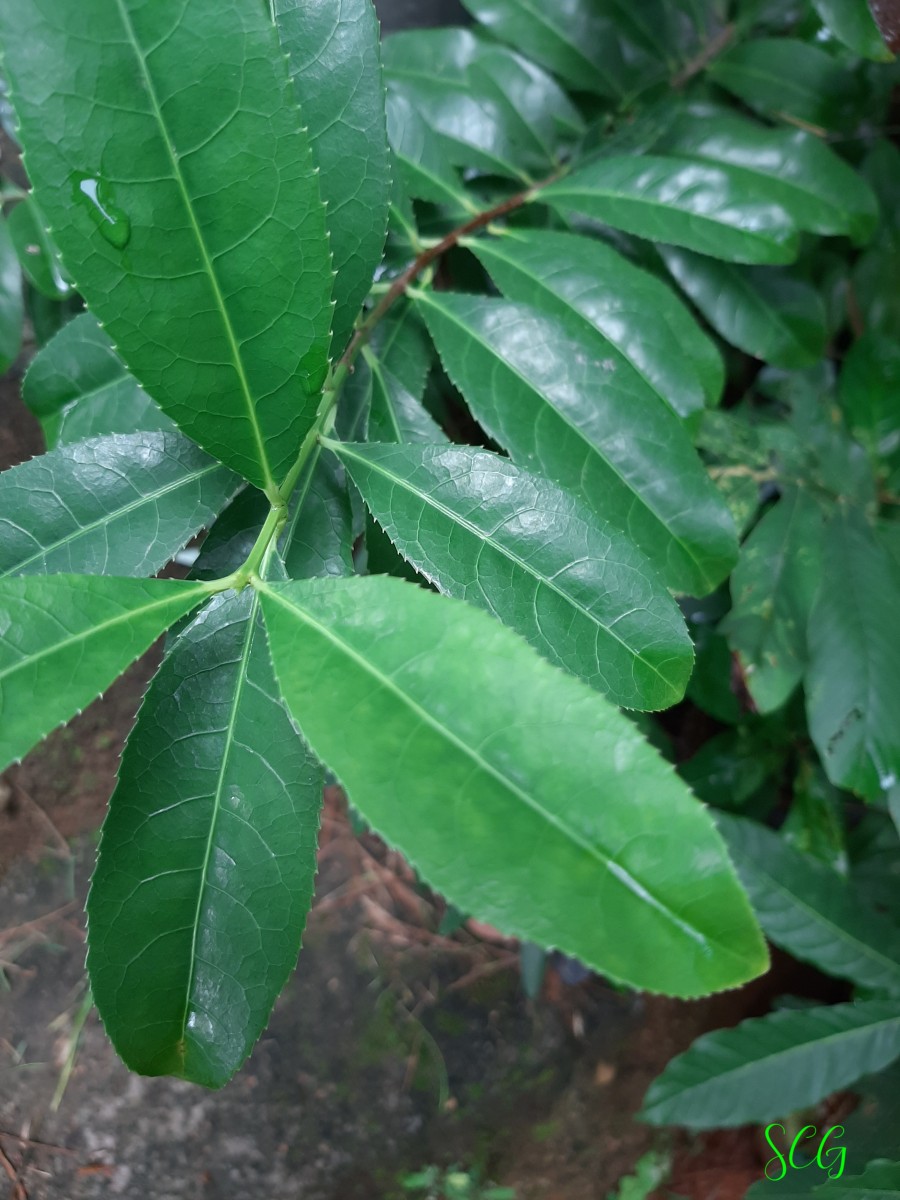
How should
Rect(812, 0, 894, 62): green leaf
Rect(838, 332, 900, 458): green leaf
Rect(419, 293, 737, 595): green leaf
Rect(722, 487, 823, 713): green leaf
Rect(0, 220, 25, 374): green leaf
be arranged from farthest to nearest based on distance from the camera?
1. Rect(838, 332, 900, 458): green leaf
2. Rect(722, 487, 823, 713): green leaf
3. Rect(0, 220, 25, 374): green leaf
4. Rect(812, 0, 894, 62): green leaf
5. Rect(419, 293, 737, 595): green leaf

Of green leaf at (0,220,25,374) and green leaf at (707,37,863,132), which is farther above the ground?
green leaf at (707,37,863,132)

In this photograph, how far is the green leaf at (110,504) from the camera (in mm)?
571

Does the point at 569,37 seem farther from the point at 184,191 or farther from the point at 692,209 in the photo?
the point at 184,191

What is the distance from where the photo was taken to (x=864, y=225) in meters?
1.08

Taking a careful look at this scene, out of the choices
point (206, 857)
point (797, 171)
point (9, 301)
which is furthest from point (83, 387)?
point (797, 171)

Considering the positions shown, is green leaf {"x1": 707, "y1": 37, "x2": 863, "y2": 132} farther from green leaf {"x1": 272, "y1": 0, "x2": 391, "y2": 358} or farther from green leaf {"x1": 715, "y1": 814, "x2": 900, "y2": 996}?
green leaf {"x1": 715, "y1": 814, "x2": 900, "y2": 996}

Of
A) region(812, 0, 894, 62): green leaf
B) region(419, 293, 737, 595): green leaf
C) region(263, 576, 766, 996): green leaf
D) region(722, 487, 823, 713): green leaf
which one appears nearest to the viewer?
region(263, 576, 766, 996): green leaf

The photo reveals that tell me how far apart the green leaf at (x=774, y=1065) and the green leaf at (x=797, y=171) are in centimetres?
141

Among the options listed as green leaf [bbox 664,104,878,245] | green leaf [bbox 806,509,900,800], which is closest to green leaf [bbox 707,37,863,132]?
green leaf [bbox 664,104,878,245]

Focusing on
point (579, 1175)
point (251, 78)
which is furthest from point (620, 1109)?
point (251, 78)

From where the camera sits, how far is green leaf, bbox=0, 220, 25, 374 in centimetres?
113

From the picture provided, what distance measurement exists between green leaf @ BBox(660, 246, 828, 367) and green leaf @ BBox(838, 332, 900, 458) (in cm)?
22

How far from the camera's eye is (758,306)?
4.18 feet

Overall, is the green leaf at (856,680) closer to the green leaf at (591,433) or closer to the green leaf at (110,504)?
the green leaf at (591,433)
